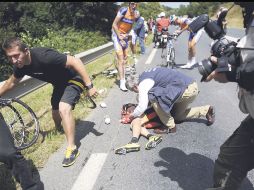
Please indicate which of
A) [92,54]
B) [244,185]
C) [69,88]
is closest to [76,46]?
[92,54]

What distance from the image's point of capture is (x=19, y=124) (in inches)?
214

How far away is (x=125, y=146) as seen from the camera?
17.2 ft

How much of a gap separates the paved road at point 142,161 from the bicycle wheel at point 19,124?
1.51 feet

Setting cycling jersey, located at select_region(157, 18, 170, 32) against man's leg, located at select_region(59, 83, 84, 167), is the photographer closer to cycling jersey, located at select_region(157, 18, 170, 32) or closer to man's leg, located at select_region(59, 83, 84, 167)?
man's leg, located at select_region(59, 83, 84, 167)

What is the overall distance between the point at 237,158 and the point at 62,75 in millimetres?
3095

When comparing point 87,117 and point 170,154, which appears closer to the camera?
point 170,154

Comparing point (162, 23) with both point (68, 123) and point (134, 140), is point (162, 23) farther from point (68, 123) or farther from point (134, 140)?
point (68, 123)

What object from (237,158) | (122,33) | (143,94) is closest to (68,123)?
(143,94)

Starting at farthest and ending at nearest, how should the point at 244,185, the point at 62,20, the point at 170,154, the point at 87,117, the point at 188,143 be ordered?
the point at 62,20
the point at 87,117
the point at 188,143
the point at 170,154
the point at 244,185

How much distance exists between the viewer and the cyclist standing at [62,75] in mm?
5090

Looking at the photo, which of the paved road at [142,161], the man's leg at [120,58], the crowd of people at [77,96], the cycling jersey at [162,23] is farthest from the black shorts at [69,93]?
the cycling jersey at [162,23]

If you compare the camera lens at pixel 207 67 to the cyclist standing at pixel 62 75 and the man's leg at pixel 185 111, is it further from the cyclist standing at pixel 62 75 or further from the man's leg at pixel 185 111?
the man's leg at pixel 185 111

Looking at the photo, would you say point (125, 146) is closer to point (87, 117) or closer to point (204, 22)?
point (87, 117)

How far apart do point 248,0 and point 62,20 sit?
990 inches
